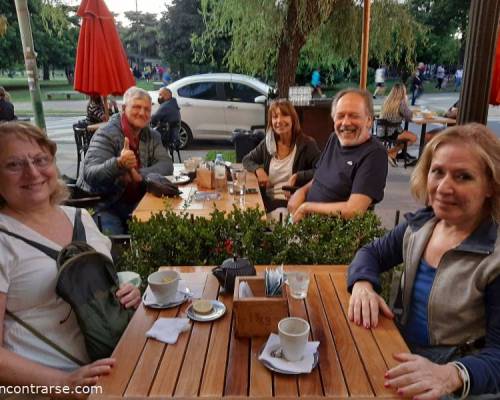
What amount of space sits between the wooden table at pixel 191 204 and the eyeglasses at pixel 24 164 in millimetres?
1034

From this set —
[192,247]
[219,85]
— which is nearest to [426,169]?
[192,247]

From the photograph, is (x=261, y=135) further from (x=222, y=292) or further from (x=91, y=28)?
→ (x=222, y=292)

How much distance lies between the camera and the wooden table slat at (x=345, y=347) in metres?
1.20

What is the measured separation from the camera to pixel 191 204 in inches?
123

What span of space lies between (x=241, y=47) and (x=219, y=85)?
207cm

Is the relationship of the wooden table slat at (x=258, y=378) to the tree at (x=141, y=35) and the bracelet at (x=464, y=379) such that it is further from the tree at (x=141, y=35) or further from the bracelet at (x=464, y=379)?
the tree at (x=141, y=35)

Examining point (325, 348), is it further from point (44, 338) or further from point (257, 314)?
point (44, 338)

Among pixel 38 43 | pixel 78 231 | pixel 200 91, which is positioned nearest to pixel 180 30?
pixel 38 43

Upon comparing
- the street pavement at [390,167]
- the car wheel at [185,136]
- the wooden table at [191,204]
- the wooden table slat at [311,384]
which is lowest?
the street pavement at [390,167]

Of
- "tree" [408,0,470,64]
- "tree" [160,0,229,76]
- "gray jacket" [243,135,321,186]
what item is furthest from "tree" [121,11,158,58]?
"gray jacket" [243,135,321,186]

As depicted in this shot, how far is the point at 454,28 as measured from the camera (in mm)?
24734

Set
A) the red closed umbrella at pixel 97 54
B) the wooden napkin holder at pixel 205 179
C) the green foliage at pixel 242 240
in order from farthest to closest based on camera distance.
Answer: the red closed umbrella at pixel 97 54 → the wooden napkin holder at pixel 205 179 → the green foliage at pixel 242 240

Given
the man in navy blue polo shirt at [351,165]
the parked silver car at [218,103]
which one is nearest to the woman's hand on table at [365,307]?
the man in navy blue polo shirt at [351,165]

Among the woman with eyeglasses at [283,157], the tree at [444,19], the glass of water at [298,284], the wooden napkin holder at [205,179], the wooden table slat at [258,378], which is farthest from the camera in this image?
the tree at [444,19]
